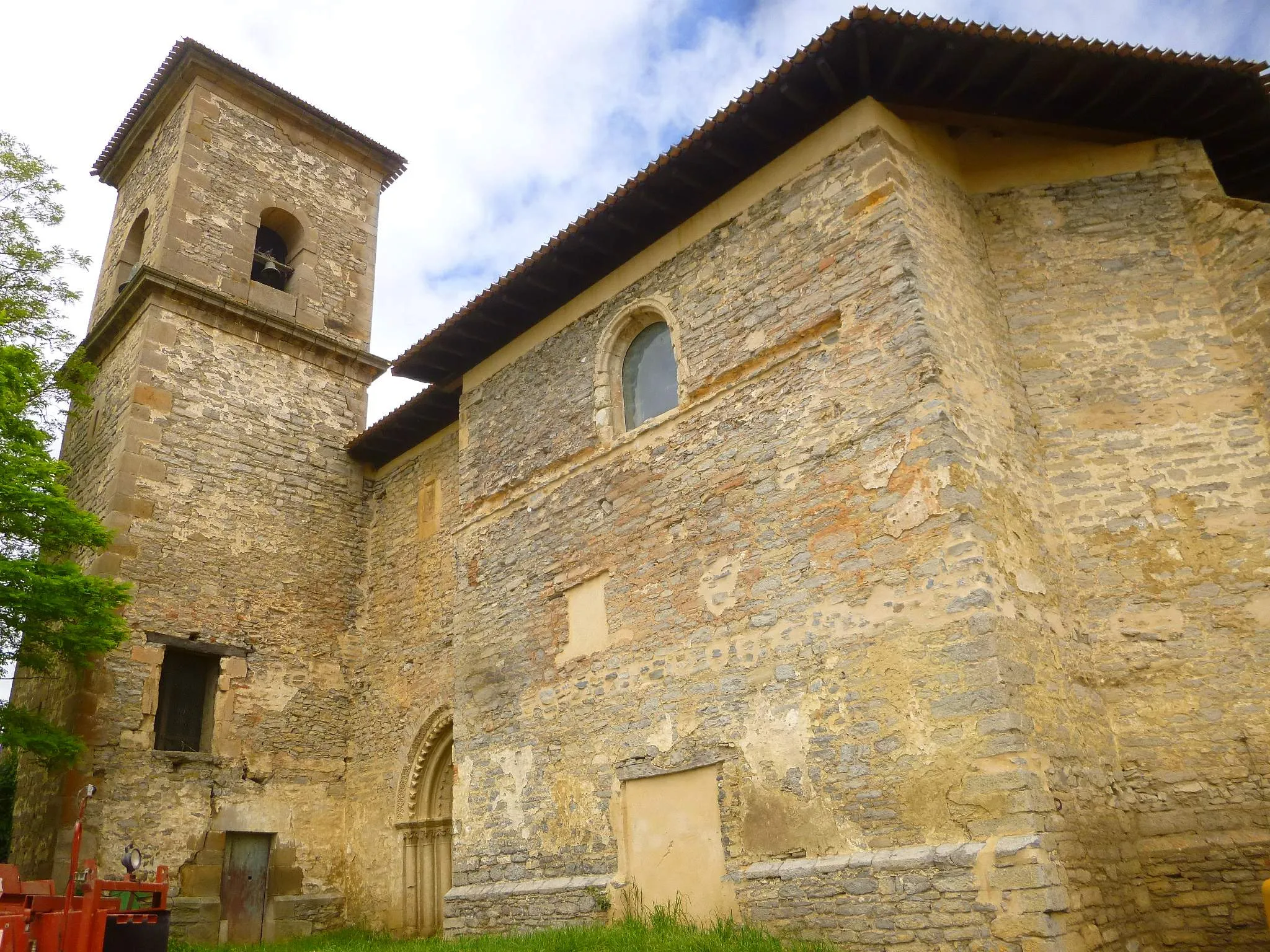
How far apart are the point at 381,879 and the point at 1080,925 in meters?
9.10

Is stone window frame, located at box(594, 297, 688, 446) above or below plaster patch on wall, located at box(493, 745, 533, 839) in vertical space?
above

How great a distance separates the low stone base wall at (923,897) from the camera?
234 inches

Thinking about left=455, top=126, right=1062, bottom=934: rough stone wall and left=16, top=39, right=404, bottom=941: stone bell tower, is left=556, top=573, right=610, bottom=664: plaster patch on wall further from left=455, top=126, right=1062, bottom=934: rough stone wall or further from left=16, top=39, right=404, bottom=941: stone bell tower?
left=16, top=39, right=404, bottom=941: stone bell tower

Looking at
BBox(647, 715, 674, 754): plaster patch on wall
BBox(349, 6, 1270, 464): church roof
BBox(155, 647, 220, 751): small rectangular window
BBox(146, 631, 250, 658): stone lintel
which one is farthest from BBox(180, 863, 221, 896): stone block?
BBox(349, 6, 1270, 464): church roof

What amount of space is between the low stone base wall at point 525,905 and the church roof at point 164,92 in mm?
13581

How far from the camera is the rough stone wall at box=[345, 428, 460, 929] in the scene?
1243 cm

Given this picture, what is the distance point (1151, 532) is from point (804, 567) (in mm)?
2921

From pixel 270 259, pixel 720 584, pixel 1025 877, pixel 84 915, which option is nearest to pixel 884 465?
pixel 720 584

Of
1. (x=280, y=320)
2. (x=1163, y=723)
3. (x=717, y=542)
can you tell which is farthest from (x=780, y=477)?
(x=280, y=320)

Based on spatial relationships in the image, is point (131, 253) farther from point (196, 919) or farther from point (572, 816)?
Result: point (572, 816)

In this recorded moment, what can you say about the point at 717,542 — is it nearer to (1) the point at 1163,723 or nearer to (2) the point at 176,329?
(1) the point at 1163,723

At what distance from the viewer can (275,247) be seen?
16.7 meters

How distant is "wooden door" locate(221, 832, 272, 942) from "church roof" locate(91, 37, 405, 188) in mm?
12114

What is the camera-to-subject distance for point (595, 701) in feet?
30.7
